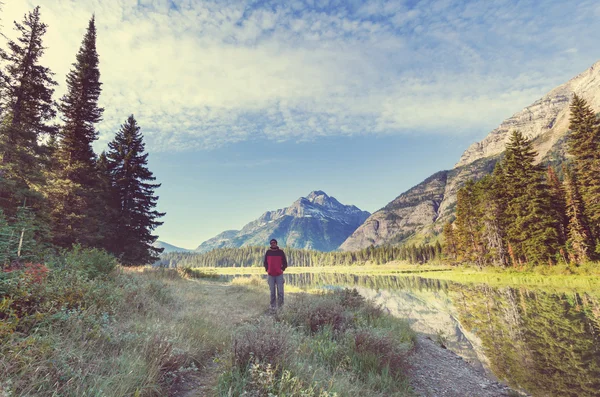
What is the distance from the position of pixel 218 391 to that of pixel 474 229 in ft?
167

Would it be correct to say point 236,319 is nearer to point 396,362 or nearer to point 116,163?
point 396,362

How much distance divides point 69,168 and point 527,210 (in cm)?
4510

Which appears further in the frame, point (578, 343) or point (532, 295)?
point (532, 295)

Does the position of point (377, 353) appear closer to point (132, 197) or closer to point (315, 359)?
Answer: point (315, 359)

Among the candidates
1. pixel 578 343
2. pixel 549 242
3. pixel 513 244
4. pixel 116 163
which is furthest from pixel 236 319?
pixel 513 244

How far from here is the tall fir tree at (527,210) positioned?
2997 centimetres

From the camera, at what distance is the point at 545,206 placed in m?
31.1

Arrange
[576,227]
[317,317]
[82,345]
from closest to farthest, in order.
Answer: [82,345]
[317,317]
[576,227]

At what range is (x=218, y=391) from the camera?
4.02m

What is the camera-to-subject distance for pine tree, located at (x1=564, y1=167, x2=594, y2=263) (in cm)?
2698

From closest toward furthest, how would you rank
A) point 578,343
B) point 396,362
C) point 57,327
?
1. point 57,327
2. point 396,362
3. point 578,343

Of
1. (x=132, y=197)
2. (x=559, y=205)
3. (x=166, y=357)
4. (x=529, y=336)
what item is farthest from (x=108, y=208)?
(x=559, y=205)

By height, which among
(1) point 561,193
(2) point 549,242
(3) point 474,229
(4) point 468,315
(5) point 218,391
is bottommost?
(4) point 468,315

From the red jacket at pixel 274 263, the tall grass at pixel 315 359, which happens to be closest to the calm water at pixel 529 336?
the tall grass at pixel 315 359
